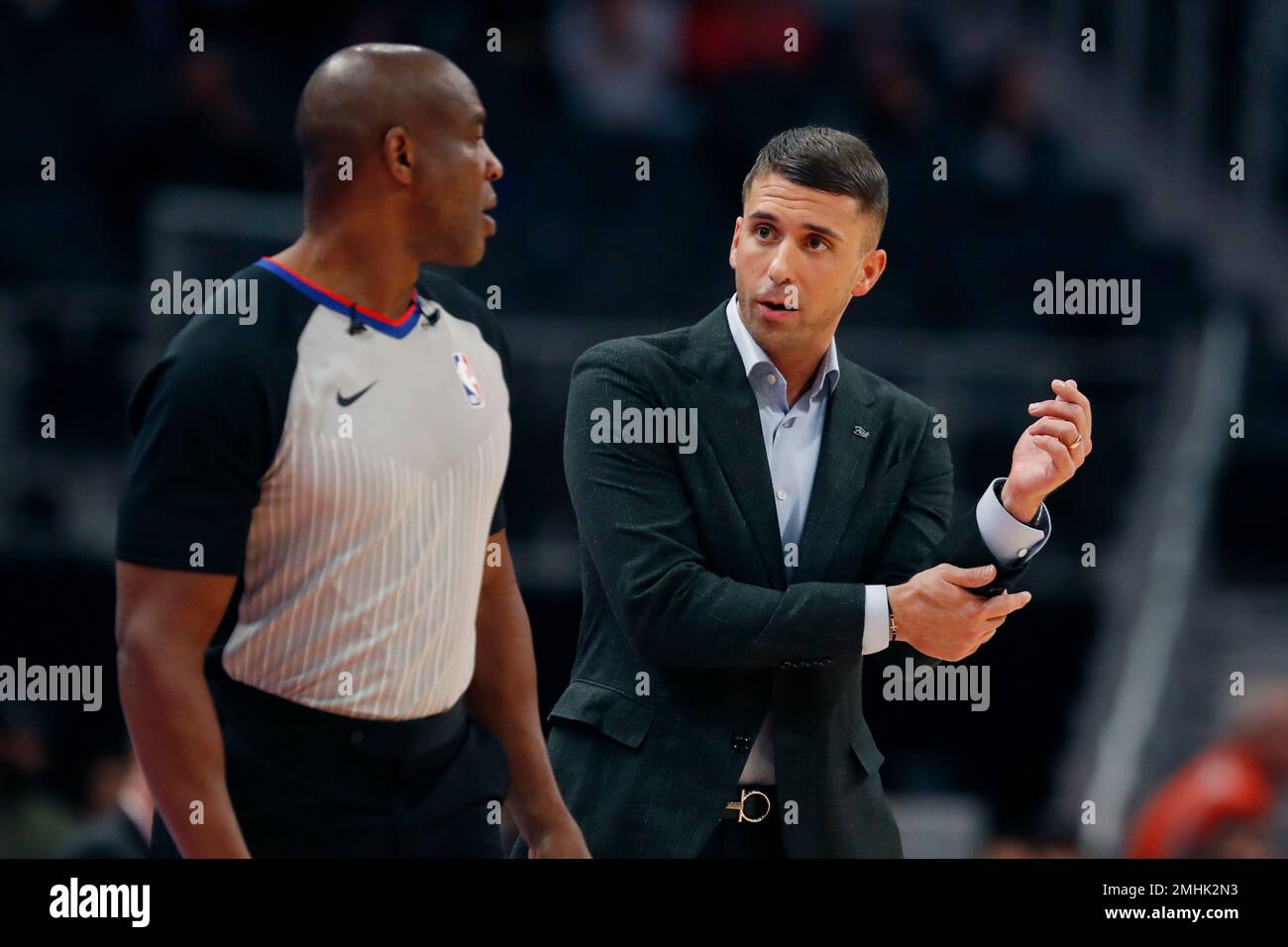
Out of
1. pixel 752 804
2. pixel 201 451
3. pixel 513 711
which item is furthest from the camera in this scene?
pixel 752 804

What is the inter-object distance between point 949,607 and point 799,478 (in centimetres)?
36

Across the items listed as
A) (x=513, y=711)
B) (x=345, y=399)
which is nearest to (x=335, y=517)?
(x=345, y=399)

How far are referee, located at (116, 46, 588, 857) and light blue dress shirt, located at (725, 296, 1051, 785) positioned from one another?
49cm

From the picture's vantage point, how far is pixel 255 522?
2.43 metres

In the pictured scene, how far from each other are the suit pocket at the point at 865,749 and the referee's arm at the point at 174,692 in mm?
1032

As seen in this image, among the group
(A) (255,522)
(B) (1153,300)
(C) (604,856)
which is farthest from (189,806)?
(B) (1153,300)

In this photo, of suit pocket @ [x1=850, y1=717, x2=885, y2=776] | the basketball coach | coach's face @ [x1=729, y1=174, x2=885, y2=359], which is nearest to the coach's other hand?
the basketball coach

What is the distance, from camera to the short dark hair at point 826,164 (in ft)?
9.64

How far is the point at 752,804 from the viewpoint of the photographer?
9.54 ft

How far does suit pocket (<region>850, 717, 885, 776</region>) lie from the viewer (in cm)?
293

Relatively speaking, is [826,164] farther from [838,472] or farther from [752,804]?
[752,804]

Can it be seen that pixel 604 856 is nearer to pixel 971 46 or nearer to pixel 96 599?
pixel 96 599

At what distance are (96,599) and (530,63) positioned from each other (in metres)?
3.23

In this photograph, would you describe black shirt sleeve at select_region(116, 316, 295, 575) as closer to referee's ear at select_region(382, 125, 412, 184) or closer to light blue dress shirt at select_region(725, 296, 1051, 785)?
referee's ear at select_region(382, 125, 412, 184)
